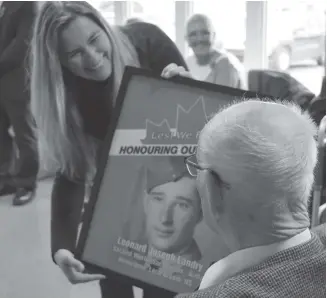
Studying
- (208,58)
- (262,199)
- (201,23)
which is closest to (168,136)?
(208,58)

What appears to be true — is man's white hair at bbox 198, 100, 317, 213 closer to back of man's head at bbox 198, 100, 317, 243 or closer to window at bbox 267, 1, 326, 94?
back of man's head at bbox 198, 100, 317, 243

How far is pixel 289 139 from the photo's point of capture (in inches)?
47.2

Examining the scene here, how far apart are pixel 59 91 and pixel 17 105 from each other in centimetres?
20

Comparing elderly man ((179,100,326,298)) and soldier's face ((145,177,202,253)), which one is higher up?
elderly man ((179,100,326,298))

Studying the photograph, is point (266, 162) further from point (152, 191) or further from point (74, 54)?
point (74, 54)

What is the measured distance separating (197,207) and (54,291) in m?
0.74

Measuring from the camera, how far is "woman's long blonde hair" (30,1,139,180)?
2.05 metres

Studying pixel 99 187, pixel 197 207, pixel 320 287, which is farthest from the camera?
pixel 99 187

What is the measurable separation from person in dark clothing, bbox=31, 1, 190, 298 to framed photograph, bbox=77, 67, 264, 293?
5cm

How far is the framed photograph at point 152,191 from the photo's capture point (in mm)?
1983

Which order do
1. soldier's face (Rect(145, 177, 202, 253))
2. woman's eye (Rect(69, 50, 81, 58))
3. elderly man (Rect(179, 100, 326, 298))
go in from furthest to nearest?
woman's eye (Rect(69, 50, 81, 58))
soldier's face (Rect(145, 177, 202, 253))
elderly man (Rect(179, 100, 326, 298))

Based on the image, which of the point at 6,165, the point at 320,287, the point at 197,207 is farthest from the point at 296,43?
the point at 6,165

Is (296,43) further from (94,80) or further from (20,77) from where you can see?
(20,77)

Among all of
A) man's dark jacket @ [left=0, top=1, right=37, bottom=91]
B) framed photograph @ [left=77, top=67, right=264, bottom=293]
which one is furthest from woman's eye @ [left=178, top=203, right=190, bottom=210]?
man's dark jacket @ [left=0, top=1, right=37, bottom=91]
